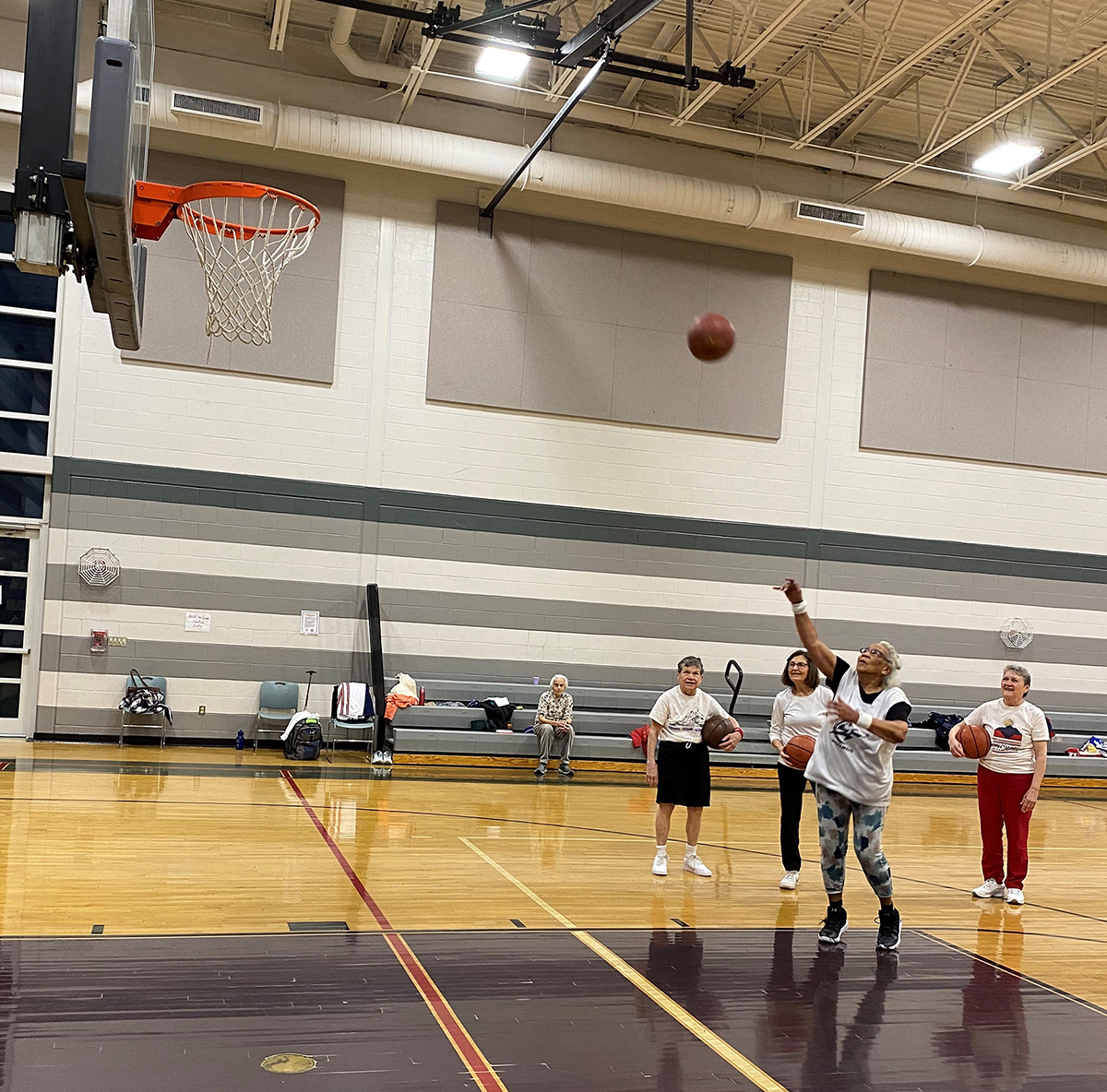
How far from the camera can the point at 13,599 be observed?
39.1ft

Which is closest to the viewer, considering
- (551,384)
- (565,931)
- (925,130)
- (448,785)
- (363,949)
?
(363,949)

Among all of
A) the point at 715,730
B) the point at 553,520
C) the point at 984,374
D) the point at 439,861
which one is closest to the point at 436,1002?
the point at 439,861

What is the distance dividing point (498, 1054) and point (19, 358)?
1051 centimetres

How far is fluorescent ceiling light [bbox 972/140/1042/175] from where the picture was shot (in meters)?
12.4

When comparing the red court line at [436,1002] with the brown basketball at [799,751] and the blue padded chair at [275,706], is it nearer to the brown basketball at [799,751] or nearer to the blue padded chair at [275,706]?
the brown basketball at [799,751]

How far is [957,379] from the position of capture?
48.4 ft

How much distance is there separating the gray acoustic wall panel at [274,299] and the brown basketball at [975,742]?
27.5ft

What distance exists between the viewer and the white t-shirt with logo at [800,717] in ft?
23.3

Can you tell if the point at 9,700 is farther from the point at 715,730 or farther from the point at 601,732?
the point at 715,730

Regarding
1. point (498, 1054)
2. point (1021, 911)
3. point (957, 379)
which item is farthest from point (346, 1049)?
point (957, 379)

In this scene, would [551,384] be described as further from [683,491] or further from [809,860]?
[809,860]

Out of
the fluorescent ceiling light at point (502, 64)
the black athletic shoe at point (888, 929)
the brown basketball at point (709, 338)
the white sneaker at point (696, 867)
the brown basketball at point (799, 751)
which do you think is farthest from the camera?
the fluorescent ceiling light at point (502, 64)

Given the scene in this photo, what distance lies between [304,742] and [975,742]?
24.0 ft

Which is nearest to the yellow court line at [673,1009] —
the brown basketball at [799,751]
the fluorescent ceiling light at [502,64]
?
the brown basketball at [799,751]
